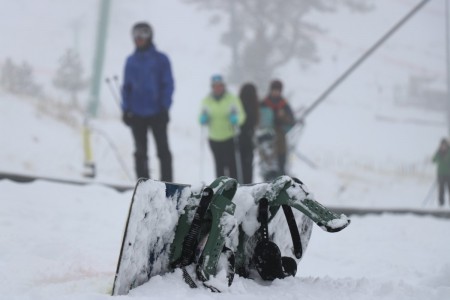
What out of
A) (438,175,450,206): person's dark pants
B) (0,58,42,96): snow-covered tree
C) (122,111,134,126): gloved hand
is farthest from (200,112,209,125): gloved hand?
(0,58,42,96): snow-covered tree

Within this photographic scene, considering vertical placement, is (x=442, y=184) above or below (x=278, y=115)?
below

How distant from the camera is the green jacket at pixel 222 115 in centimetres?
706

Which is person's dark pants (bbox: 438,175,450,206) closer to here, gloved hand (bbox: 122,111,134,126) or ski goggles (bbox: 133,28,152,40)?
gloved hand (bbox: 122,111,134,126)

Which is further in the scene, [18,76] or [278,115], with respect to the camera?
[18,76]

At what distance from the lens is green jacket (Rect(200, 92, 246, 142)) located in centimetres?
706

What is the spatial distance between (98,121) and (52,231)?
43.9 feet

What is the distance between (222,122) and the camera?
7070mm

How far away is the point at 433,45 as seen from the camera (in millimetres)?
42469

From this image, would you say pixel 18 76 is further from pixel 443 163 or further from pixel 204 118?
pixel 443 163

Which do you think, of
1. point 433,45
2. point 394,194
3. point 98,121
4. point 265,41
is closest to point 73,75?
point 98,121

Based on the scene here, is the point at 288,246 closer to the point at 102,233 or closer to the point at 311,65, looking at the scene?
the point at 102,233

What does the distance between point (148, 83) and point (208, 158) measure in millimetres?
11471

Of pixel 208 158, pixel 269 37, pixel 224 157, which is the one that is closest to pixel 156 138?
pixel 224 157

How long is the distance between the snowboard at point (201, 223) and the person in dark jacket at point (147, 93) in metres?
3.20
